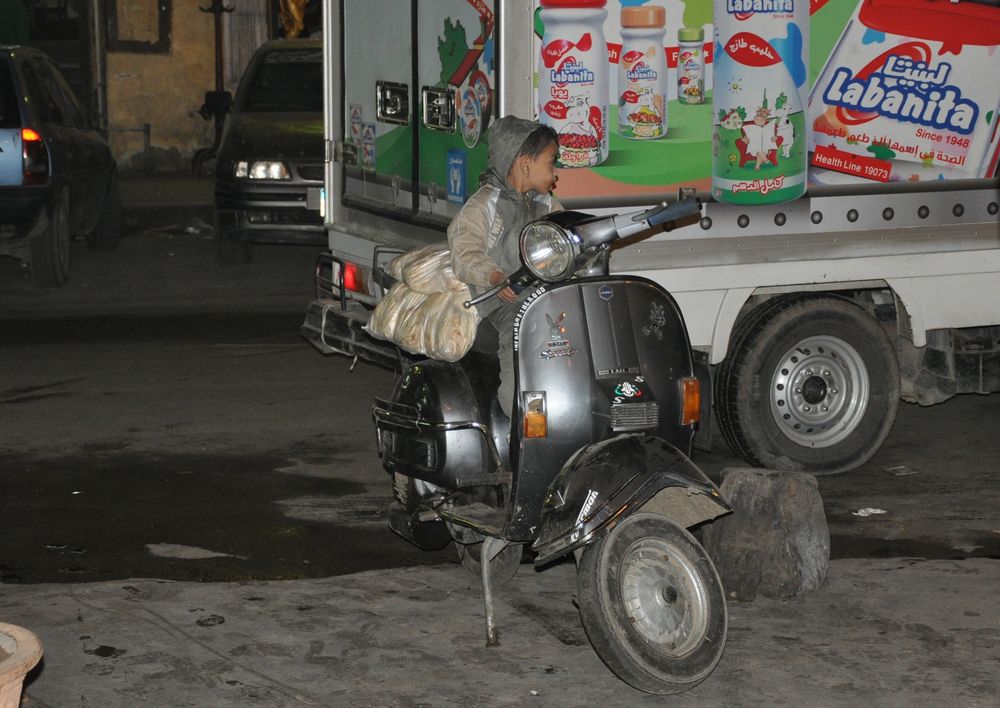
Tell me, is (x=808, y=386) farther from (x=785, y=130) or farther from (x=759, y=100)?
(x=759, y=100)

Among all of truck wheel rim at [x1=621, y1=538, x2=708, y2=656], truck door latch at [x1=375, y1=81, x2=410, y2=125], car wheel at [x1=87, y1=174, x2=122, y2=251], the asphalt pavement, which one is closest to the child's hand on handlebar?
truck wheel rim at [x1=621, y1=538, x2=708, y2=656]

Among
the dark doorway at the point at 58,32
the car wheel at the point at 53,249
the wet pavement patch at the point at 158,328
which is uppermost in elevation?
the dark doorway at the point at 58,32

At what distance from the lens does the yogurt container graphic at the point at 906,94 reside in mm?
7891

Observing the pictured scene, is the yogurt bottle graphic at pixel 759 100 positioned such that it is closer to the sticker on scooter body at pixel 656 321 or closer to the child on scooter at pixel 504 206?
the child on scooter at pixel 504 206

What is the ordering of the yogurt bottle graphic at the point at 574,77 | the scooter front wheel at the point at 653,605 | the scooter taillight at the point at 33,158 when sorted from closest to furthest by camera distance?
the scooter front wheel at the point at 653,605 < the yogurt bottle graphic at the point at 574,77 < the scooter taillight at the point at 33,158

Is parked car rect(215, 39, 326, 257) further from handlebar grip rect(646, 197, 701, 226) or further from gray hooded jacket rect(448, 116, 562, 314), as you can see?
handlebar grip rect(646, 197, 701, 226)

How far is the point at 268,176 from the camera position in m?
14.5

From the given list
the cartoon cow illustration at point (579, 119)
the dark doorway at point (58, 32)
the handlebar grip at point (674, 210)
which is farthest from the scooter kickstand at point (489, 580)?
the dark doorway at point (58, 32)

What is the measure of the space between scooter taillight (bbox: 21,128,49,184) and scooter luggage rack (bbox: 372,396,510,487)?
813 cm

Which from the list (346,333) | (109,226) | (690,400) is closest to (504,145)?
(690,400)

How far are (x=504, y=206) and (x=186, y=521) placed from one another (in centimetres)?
247

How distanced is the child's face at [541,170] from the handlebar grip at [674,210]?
0.69 meters

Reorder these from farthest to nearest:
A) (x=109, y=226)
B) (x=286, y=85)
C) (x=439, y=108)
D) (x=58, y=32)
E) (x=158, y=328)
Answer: (x=58, y=32) → (x=109, y=226) → (x=286, y=85) → (x=158, y=328) → (x=439, y=108)

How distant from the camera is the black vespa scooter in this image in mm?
5324
